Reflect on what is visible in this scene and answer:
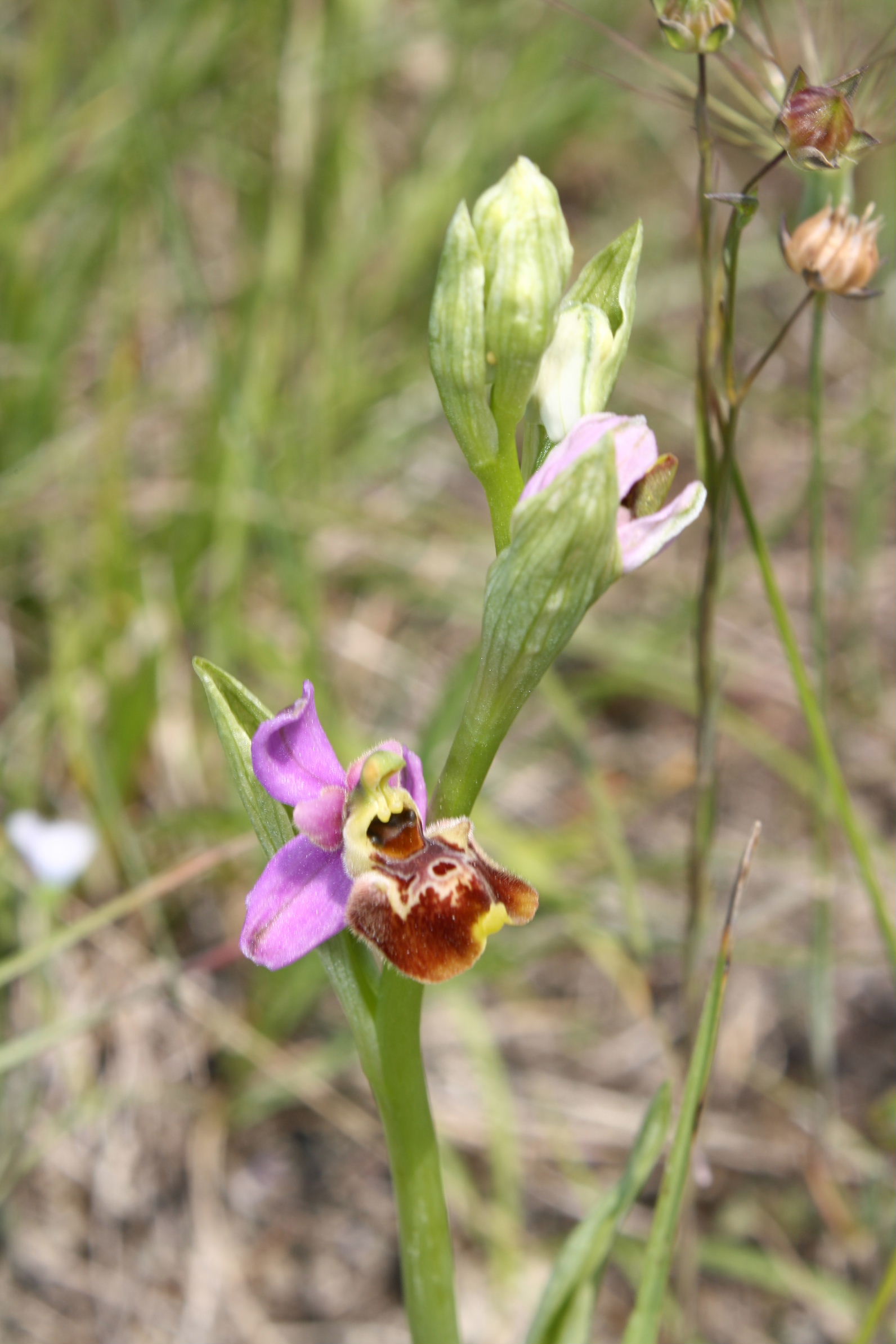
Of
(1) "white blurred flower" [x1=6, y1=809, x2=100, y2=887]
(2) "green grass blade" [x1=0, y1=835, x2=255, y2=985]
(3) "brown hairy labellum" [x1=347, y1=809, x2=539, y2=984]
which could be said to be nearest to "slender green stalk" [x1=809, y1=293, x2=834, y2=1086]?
(3) "brown hairy labellum" [x1=347, y1=809, x2=539, y2=984]

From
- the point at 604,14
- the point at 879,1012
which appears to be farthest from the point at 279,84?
the point at 879,1012

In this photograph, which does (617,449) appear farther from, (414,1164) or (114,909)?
(114,909)

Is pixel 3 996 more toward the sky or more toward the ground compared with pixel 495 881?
more toward the ground

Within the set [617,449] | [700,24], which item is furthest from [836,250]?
[617,449]

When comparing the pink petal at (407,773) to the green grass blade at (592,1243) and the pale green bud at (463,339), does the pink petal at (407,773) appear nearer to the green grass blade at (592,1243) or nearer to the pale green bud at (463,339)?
the pale green bud at (463,339)

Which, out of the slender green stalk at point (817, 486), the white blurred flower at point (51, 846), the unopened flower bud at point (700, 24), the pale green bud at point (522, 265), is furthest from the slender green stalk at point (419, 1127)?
the white blurred flower at point (51, 846)

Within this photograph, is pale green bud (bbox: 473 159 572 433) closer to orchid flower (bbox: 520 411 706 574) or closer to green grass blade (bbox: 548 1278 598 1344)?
orchid flower (bbox: 520 411 706 574)

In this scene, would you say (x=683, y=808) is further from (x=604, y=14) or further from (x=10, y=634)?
(x=604, y=14)
